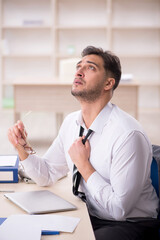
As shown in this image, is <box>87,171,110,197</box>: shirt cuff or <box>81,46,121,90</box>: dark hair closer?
<box>87,171,110,197</box>: shirt cuff

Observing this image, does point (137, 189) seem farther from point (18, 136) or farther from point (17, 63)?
point (17, 63)

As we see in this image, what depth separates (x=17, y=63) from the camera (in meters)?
8.68

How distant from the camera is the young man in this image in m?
1.51

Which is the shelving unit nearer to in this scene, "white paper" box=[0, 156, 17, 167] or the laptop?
"white paper" box=[0, 156, 17, 167]

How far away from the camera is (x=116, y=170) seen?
1.52 metres

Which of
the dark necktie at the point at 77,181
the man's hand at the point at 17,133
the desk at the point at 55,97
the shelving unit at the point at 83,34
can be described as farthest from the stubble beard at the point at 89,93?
the shelving unit at the point at 83,34

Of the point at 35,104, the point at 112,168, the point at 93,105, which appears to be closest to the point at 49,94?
the point at 35,104

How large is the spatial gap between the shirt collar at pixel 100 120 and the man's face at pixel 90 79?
72 millimetres

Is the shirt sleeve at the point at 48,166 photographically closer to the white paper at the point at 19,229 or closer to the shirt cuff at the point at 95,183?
the shirt cuff at the point at 95,183

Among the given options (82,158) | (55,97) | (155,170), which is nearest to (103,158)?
(82,158)

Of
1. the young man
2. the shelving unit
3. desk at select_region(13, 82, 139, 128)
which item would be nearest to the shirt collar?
the young man

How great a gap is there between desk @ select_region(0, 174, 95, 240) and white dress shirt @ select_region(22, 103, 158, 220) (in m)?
0.05

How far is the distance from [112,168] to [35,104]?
319cm

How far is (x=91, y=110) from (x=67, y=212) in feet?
1.86
